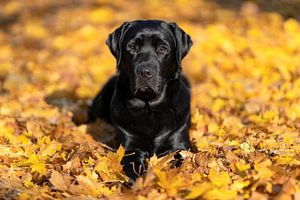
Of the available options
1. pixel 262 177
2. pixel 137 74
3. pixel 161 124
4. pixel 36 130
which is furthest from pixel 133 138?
pixel 262 177

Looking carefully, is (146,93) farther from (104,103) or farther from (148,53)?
(104,103)

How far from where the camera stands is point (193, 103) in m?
6.67

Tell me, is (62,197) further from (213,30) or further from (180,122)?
(213,30)

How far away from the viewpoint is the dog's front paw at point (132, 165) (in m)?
4.22

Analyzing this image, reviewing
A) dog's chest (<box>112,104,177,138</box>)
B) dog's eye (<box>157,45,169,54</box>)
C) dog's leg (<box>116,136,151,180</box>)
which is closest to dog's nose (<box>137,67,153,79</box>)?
dog's eye (<box>157,45,169,54</box>)

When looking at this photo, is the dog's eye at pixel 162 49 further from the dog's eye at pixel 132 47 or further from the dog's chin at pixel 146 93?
the dog's chin at pixel 146 93

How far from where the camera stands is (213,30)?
1030 cm

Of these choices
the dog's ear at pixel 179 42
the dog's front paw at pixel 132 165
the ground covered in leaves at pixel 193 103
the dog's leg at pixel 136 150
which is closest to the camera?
the ground covered in leaves at pixel 193 103

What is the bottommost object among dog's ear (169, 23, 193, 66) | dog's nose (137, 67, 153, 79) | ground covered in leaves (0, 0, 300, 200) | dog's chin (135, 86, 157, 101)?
ground covered in leaves (0, 0, 300, 200)

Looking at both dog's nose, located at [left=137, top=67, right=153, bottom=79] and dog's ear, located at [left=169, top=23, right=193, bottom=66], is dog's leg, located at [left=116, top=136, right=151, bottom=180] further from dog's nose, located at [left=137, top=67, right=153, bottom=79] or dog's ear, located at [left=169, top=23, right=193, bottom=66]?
dog's ear, located at [left=169, top=23, right=193, bottom=66]

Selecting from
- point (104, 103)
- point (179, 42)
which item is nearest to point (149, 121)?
point (179, 42)

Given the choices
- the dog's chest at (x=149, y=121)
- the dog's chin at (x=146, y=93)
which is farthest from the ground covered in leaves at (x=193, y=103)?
the dog's chin at (x=146, y=93)

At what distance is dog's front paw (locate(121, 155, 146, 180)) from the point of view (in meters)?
4.22

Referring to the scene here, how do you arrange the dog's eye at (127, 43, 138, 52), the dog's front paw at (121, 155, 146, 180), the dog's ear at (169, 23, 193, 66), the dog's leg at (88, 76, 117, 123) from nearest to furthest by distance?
the dog's front paw at (121, 155, 146, 180)
the dog's eye at (127, 43, 138, 52)
the dog's ear at (169, 23, 193, 66)
the dog's leg at (88, 76, 117, 123)
